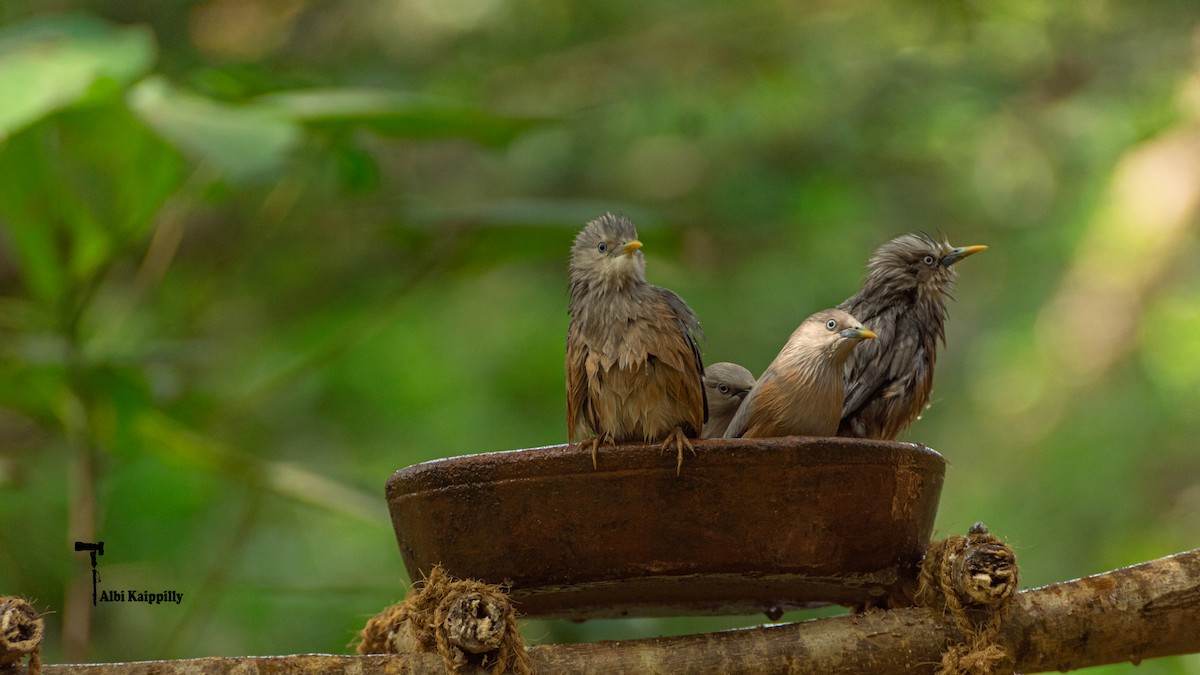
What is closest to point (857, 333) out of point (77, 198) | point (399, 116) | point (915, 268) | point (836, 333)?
point (836, 333)

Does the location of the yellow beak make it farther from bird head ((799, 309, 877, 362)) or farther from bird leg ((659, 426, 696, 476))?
bird leg ((659, 426, 696, 476))

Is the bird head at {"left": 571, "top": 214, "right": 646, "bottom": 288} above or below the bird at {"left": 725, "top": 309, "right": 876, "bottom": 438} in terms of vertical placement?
above

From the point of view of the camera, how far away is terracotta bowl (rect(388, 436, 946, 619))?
1731 mm

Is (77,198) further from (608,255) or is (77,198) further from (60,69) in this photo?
(608,255)

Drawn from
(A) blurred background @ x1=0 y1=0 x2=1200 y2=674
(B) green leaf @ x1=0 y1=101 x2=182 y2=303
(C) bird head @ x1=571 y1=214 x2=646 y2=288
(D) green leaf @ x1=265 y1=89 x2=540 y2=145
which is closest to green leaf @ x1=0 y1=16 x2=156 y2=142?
(B) green leaf @ x1=0 y1=101 x2=182 y2=303

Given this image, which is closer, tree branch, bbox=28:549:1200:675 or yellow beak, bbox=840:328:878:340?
tree branch, bbox=28:549:1200:675

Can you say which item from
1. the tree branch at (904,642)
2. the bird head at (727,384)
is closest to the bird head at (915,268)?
the bird head at (727,384)

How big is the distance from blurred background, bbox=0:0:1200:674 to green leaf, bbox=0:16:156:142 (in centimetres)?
78

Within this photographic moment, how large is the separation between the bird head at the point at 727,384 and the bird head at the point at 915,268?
0.96 feet

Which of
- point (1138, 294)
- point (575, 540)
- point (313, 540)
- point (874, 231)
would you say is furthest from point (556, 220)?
point (1138, 294)

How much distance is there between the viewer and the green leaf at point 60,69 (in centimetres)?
268

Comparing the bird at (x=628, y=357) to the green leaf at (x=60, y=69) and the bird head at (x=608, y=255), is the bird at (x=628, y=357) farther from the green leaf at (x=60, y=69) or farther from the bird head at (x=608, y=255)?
the green leaf at (x=60, y=69)

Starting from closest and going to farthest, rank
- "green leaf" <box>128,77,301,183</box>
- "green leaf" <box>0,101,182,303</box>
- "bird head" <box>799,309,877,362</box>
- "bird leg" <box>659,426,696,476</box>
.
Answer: "bird leg" <box>659,426,696,476</box>
"bird head" <box>799,309,877,362</box>
"green leaf" <box>128,77,301,183</box>
"green leaf" <box>0,101,182,303</box>

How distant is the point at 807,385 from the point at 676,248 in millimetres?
1853
